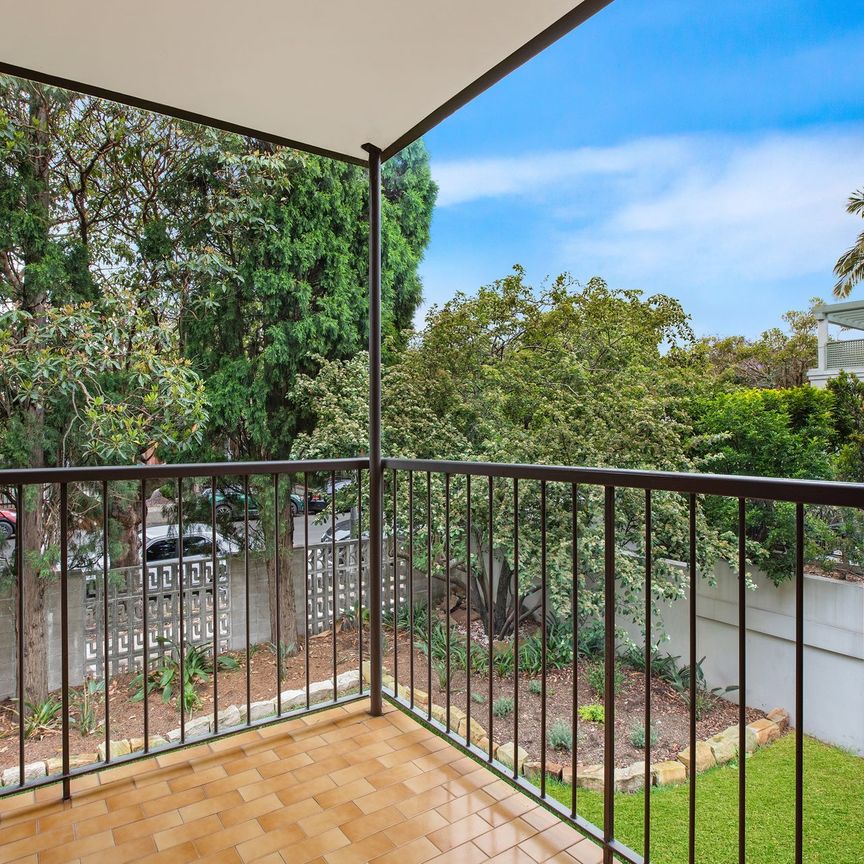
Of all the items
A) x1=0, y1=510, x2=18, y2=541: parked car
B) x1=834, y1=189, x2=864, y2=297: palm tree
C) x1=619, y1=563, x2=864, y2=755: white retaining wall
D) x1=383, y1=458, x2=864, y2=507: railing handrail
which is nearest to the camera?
x1=383, y1=458, x2=864, y2=507: railing handrail

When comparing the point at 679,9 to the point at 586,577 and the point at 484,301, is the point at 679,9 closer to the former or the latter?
the point at 484,301

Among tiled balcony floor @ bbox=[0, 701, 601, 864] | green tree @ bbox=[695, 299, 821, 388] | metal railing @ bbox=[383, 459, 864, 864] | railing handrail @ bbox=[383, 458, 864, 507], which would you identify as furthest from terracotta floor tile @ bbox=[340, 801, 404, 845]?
green tree @ bbox=[695, 299, 821, 388]

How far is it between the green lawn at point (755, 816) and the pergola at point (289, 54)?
3.26m

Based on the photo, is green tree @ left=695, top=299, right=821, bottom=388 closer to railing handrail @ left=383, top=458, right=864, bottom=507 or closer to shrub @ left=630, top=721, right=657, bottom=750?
shrub @ left=630, top=721, right=657, bottom=750

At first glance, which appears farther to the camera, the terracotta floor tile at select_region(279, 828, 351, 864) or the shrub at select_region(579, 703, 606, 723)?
the shrub at select_region(579, 703, 606, 723)

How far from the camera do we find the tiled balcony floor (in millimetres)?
1417

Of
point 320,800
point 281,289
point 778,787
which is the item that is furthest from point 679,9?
point 320,800

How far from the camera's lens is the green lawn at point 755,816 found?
9.69 feet

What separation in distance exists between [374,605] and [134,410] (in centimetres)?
378

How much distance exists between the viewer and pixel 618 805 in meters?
3.27

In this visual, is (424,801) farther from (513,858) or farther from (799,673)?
(799,673)

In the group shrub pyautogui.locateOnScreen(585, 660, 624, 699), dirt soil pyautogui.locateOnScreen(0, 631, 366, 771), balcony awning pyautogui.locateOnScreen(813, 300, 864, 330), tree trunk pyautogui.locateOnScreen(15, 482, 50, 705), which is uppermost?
balcony awning pyautogui.locateOnScreen(813, 300, 864, 330)

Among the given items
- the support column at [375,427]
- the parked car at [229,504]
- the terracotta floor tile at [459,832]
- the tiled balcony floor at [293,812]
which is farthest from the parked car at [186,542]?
the terracotta floor tile at [459,832]

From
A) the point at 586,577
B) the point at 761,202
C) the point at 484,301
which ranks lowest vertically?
the point at 586,577
